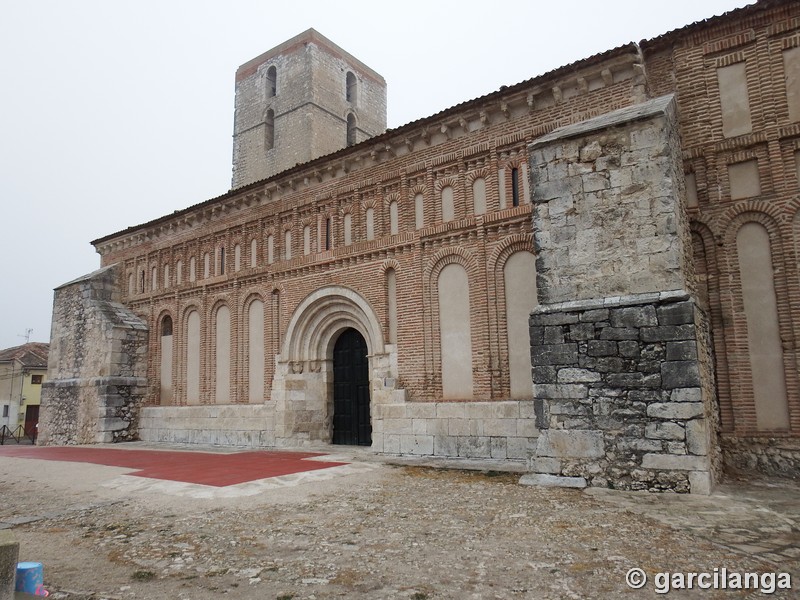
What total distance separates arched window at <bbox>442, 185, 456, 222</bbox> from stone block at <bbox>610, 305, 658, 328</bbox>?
4542 millimetres

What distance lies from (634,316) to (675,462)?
1749mm

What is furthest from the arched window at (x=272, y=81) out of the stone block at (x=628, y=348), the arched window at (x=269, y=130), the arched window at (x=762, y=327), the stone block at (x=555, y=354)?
the stone block at (x=628, y=348)

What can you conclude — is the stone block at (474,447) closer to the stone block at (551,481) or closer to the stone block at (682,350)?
the stone block at (551,481)

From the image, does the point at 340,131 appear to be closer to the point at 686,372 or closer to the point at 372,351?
the point at 372,351

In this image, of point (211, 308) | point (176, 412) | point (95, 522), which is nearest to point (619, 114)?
point (95, 522)

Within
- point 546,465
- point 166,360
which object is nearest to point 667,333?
point 546,465

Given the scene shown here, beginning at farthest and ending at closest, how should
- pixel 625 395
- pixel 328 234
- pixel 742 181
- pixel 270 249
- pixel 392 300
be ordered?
pixel 270 249, pixel 328 234, pixel 392 300, pixel 742 181, pixel 625 395

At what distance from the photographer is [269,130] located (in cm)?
2033

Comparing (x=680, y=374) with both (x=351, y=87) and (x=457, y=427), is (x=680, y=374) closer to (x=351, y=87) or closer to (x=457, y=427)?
(x=457, y=427)

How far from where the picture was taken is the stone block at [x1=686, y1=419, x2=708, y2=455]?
631 cm

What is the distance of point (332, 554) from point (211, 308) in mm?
11743

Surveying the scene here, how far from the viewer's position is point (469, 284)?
10.4 metres

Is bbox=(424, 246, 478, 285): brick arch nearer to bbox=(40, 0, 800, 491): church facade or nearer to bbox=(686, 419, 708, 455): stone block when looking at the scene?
bbox=(40, 0, 800, 491): church facade

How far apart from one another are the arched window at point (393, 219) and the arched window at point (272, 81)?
37.1 ft
